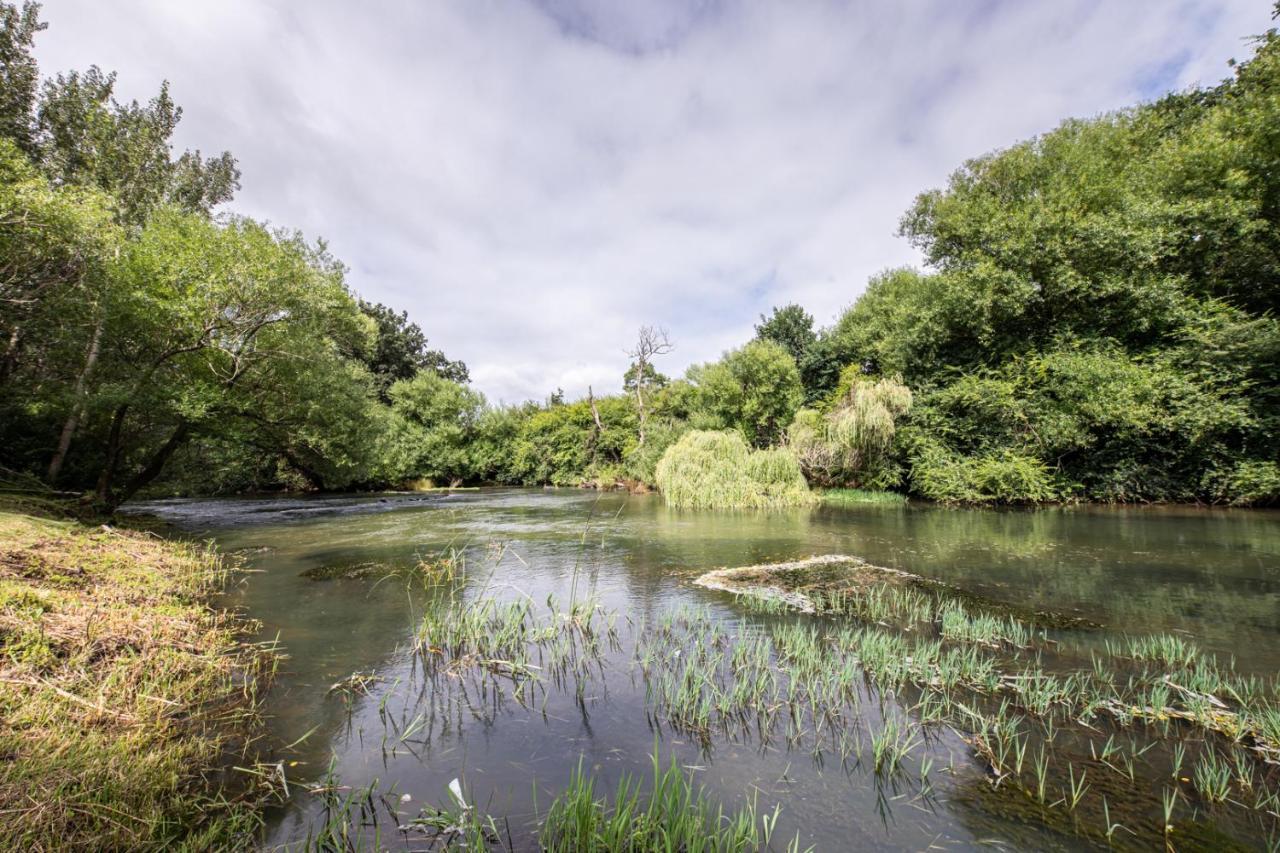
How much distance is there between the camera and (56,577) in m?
6.11

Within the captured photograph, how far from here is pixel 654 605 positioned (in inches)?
302

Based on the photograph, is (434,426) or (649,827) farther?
(434,426)

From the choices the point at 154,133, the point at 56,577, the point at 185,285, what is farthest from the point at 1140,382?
the point at 154,133

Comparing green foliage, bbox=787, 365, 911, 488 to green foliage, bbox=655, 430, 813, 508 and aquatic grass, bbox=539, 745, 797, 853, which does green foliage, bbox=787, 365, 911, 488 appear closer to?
green foliage, bbox=655, 430, 813, 508

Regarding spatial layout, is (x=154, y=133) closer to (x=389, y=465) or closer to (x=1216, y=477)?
(x=389, y=465)

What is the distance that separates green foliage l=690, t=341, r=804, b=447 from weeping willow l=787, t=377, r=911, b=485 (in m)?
6.02

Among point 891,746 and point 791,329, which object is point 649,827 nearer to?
point 891,746

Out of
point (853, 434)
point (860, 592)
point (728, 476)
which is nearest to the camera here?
point (860, 592)

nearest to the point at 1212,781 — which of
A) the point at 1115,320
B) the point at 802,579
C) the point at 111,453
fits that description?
the point at 802,579

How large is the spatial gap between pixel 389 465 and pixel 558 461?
12502 mm

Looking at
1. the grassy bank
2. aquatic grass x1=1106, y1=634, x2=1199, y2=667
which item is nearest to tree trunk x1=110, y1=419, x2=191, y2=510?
the grassy bank

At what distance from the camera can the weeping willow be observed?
79.0ft

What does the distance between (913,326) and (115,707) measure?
2895 centimetres

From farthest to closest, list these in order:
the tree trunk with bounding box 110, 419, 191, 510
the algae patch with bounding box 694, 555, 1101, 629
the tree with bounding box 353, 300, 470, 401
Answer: the tree with bounding box 353, 300, 470, 401
the tree trunk with bounding box 110, 419, 191, 510
the algae patch with bounding box 694, 555, 1101, 629
